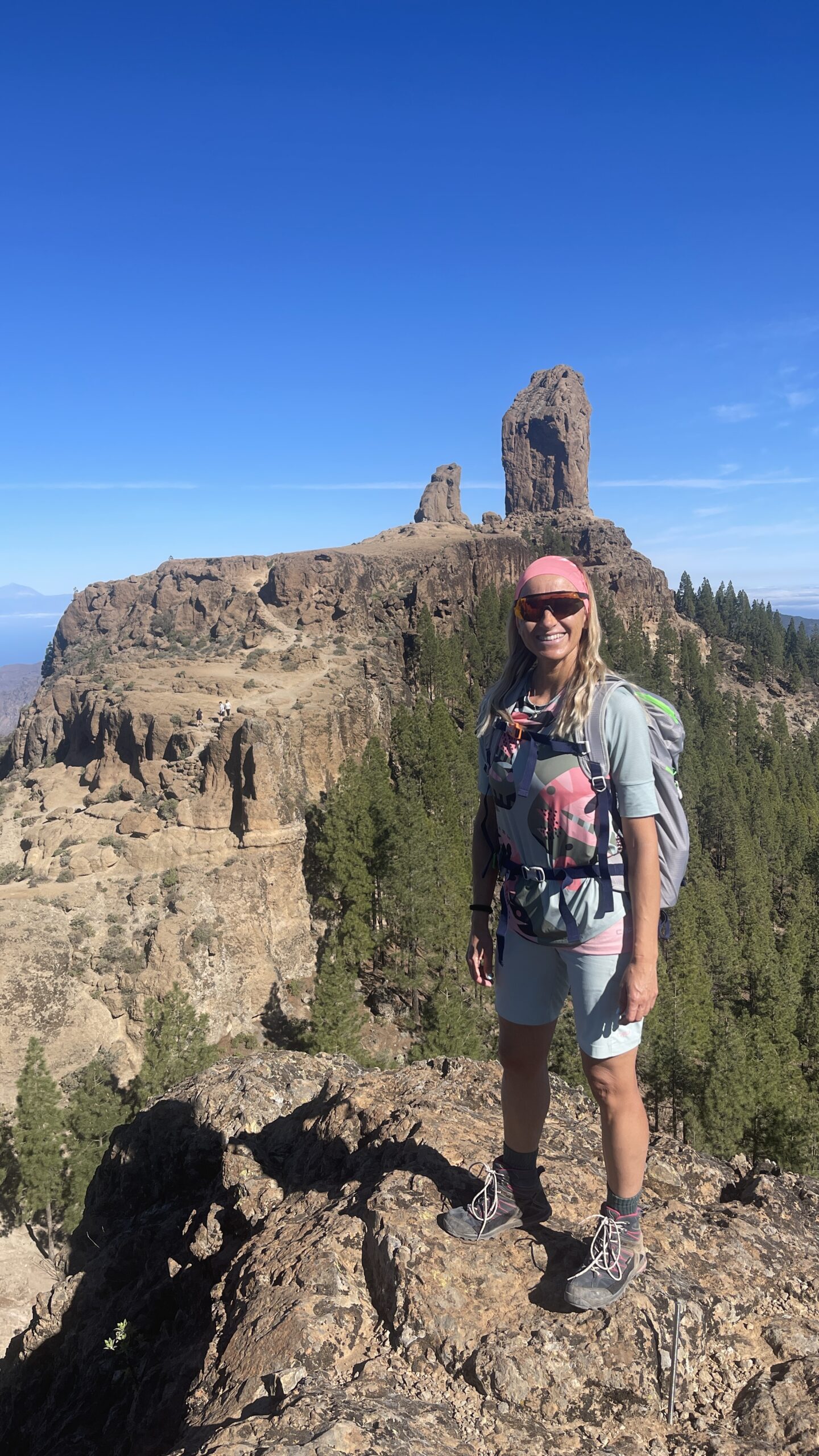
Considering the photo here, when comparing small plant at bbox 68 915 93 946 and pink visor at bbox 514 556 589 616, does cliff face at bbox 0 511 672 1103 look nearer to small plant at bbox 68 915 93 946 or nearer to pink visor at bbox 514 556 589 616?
small plant at bbox 68 915 93 946

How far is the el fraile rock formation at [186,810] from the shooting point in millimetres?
24703

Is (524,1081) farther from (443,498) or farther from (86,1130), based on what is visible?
(443,498)

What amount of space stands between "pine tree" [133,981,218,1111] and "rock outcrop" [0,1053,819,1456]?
16.2 meters

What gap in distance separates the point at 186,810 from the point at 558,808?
28831mm

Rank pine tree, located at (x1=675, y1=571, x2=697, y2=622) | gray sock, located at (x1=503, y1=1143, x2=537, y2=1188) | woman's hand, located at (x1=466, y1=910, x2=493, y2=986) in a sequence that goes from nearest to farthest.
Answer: gray sock, located at (x1=503, y1=1143, x2=537, y2=1188) → woman's hand, located at (x1=466, y1=910, x2=493, y2=986) → pine tree, located at (x1=675, y1=571, x2=697, y2=622)

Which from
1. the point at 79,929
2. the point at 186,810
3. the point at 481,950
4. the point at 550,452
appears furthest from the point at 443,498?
the point at 481,950

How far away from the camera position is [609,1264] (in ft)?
11.6

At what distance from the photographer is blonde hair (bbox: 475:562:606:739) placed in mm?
3348

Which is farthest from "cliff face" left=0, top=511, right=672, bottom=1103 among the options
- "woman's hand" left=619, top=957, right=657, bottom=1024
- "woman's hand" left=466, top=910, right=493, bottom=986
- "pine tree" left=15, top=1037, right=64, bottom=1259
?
"woman's hand" left=619, top=957, right=657, bottom=1024

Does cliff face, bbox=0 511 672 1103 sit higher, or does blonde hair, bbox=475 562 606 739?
blonde hair, bbox=475 562 606 739

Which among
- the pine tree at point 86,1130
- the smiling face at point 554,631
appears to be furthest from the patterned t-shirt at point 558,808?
the pine tree at point 86,1130

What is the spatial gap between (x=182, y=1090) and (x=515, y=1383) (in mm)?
4887

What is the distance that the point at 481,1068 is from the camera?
20.5 ft

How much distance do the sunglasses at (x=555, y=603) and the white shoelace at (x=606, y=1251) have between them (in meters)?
2.85
